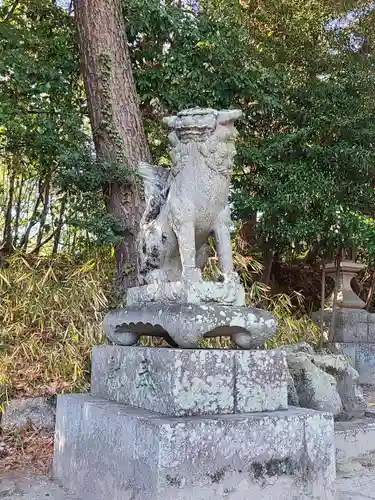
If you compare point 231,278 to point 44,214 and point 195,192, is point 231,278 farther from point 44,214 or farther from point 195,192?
point 44,214

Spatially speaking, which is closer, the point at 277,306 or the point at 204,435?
the point at 204,435

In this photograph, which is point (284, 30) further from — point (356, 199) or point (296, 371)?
point (296, 371)

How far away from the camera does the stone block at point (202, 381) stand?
101 inches

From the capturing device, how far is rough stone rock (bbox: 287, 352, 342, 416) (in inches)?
148

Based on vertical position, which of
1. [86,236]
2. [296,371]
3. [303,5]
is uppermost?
[303,5]

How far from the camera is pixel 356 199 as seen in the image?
6.79 metres

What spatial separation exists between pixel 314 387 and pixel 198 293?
1.47m

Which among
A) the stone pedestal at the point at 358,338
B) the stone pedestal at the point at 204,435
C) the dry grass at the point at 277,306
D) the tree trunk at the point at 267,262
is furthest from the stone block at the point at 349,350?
the stone pedestal at the point at 204,435

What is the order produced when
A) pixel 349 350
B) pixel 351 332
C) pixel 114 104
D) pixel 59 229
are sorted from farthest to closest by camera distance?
1. pixel 351 332
2. pixel 349 350
3. pixel 59 229
4. pixel 114 104

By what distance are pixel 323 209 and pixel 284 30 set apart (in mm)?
2986

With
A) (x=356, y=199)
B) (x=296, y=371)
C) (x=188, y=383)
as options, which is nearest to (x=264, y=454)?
(x=188, y=383)

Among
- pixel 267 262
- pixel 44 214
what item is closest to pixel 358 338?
pixel 267 262

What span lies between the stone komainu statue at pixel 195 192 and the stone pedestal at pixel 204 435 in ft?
1.63

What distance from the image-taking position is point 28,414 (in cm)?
451
